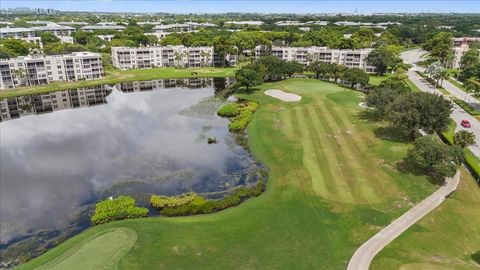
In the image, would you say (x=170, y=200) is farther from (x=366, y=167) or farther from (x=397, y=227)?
(x=366, y=167)

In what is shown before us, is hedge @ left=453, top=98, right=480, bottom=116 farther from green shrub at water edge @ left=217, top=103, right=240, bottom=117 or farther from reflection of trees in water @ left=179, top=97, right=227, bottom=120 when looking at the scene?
reflection of trees in water @ left=179, top=97, right=227, bottom=120

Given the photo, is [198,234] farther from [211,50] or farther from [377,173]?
[211,50]

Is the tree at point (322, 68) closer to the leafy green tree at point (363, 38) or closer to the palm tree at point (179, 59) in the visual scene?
the leafy green tree at point (363, 38)

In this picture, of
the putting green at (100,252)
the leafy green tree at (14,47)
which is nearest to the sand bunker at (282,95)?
the putting green at (100,252)

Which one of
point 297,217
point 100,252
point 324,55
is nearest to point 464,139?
point 297,217

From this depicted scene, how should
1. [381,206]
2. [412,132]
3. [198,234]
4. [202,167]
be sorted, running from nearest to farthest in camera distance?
[198,234], [381,206], [202,167], [412,132]

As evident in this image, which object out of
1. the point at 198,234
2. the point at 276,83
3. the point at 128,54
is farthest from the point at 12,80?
the point at 198,234
